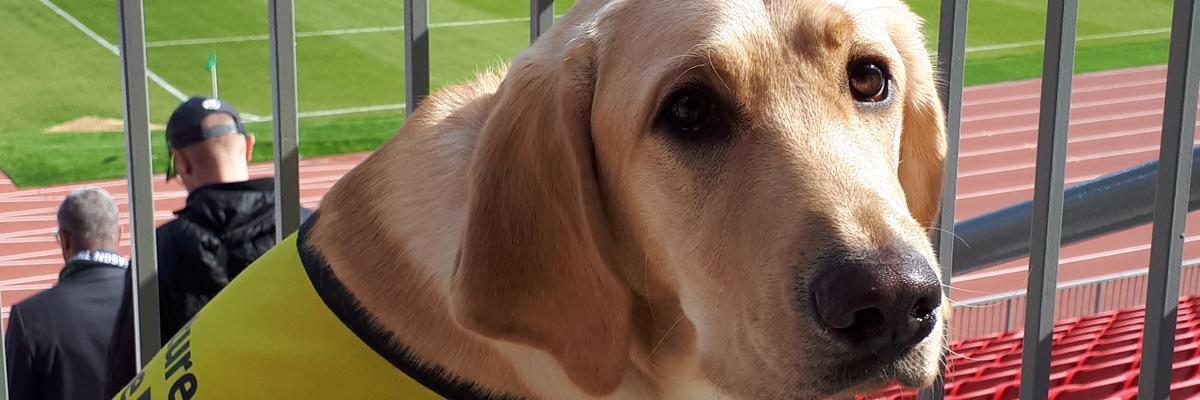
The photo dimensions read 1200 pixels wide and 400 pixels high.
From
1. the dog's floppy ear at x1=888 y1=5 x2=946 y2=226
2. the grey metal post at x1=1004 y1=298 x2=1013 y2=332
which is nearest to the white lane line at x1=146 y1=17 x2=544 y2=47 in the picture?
the grey metal post at x1=1004 y1=298 x2=1013 y2=332

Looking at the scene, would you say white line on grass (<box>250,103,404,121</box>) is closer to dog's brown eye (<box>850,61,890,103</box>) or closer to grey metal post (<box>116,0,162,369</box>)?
grey metal post (<box>116,0,162,369</box>)

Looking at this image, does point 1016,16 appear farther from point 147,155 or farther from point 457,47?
point 147,155

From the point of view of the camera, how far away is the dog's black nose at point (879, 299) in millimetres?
1750

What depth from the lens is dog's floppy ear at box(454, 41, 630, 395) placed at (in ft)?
6.99

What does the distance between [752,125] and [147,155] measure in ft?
3.83

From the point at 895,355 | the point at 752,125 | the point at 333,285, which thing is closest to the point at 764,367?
the point at 895,355

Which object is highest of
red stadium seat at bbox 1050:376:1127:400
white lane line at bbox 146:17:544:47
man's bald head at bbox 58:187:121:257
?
red stadium seat at bbox 1050:376:1127:400

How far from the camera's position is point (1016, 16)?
38844mm

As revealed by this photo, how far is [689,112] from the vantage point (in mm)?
2125

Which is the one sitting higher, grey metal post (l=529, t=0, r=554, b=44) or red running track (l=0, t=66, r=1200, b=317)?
grey metal post (l=529, t=0, r=554, b=44)

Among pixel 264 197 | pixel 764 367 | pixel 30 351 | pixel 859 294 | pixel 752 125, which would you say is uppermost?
pixel 752 125

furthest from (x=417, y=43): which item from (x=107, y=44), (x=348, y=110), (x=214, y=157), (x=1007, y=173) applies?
(x=107, y=44)

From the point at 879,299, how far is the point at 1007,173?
24.1m

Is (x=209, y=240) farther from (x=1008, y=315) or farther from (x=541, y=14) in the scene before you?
(x=1008, y=315)
